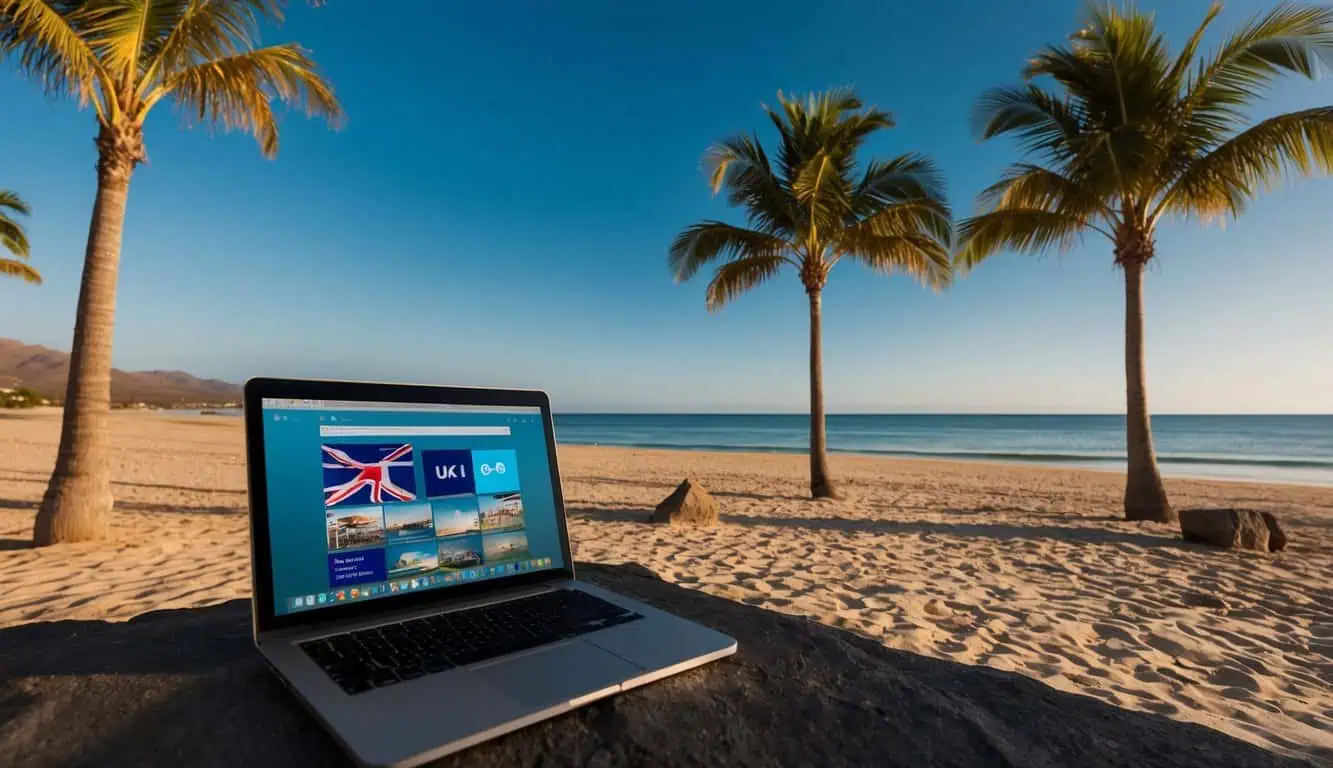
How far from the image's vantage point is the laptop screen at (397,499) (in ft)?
4.11

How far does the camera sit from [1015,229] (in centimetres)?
896

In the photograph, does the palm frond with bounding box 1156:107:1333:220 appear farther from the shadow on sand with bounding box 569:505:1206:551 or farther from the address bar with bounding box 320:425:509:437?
the address bar with bounding box 320:425:509:437

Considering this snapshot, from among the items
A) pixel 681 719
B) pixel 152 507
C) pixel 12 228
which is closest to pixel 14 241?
pixel 12 228

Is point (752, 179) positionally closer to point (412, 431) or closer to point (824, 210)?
point (824, 210)

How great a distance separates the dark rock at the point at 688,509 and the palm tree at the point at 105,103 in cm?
546

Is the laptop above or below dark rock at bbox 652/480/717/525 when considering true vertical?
above

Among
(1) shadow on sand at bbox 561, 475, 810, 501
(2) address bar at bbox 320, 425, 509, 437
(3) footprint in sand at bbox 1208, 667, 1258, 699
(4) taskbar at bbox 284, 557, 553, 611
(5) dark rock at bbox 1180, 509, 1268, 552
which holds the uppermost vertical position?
(2) address bar at bbox 320, 425, 509, 437

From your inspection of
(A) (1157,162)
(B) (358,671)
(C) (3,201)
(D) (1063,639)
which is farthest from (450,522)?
(C) (3,201)

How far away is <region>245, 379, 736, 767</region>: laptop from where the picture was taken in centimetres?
85

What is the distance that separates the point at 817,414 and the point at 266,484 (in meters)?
9.73

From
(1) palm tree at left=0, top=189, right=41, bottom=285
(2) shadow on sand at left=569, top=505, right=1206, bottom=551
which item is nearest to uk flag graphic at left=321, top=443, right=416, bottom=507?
(2) shadow on sand at left=569, top=505, right=1206, bottom=551

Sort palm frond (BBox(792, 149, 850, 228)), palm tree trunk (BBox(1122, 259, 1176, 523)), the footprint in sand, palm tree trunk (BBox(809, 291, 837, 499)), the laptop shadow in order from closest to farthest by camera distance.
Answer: the laptop shadow, the footprint in sand, palm tree trunk (BBox(1122, 259, 1176, 523)), palm frond (BBox(792, 149, 850, 228)), palm tree trunk (BBox(809, 291, 837, 499))

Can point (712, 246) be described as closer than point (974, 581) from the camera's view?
No

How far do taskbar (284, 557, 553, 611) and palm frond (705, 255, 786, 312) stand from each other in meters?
9.98
